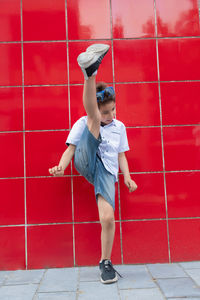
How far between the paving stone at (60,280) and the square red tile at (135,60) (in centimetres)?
163

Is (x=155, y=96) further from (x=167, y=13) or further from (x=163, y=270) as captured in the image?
(x=163, y=270)

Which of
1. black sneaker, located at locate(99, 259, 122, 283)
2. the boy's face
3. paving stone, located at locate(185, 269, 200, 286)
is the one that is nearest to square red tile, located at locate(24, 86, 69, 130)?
the boy's face

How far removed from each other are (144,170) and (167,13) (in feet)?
4.64

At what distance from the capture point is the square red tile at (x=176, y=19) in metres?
2.76

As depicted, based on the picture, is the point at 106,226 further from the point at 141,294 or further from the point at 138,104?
the point at 138,104

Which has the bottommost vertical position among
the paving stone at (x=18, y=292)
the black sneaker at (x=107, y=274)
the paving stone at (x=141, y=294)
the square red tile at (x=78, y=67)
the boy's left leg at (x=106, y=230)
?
the paving stone at (x=18, y=292)

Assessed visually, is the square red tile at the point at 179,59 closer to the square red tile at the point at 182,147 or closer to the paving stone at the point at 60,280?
the square red tile at the point at 182,147

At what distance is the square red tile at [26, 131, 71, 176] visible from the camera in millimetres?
2609

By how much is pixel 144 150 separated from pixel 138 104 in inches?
15.8

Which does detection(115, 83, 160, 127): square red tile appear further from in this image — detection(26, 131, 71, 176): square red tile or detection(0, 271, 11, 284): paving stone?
detection(0, 271, 11, 284): paving stone

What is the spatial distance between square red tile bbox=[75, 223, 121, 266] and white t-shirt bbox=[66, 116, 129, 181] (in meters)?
0.54

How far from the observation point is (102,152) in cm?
237

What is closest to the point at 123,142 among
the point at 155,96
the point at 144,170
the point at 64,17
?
the point at 144,170

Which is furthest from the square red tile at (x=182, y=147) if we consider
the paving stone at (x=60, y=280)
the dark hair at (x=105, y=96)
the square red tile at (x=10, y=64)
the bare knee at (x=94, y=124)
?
the square red tile at (x=10, y=64)
